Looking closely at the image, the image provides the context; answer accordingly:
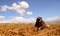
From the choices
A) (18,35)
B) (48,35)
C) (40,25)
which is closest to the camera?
(48,35)

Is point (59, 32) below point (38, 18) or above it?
below

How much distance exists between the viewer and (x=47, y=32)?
14828 mm

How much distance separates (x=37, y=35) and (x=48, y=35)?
83cm

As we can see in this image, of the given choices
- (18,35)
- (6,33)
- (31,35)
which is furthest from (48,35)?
(6,33)

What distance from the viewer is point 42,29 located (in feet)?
52.9

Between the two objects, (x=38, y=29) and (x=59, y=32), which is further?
(x=38, y=29)

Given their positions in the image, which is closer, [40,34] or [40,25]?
[40,34]

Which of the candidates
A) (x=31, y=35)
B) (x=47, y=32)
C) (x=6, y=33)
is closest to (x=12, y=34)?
(x=6, y=33)

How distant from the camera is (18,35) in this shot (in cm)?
1527

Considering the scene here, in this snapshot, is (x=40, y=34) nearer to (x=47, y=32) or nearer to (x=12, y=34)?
(x=47, y=32)

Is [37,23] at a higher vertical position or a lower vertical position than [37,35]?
higher

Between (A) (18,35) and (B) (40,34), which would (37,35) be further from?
(A) (18,35)

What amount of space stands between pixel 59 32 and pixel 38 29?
2155 millimetres

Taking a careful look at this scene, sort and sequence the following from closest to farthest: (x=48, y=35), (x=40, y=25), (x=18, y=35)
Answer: (x=48, y=35) < (x=18, y=35) < (x=40, y=25)
